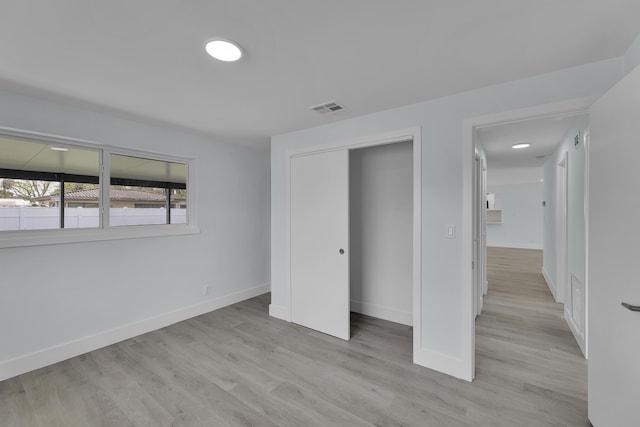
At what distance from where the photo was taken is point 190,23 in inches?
57.0

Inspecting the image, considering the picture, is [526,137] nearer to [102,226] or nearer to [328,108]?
[328,108]

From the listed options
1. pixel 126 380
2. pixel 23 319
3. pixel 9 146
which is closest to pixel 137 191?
pixel 9 146

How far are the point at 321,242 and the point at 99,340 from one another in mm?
2486

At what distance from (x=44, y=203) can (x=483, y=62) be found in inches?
152

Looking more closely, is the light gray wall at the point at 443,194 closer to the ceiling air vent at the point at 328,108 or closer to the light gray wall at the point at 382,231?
the ceiling air vent at the point at 328,108

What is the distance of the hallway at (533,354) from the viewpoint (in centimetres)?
201

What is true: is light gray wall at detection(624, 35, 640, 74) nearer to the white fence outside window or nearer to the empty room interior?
the empty room interior

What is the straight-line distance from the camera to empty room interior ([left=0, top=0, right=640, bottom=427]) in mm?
1497

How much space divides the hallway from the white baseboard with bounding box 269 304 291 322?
2113 millimetres

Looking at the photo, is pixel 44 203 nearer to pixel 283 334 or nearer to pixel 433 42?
pixel 283 334

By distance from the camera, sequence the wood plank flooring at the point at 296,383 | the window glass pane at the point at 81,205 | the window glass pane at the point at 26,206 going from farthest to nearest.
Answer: the window glass pane at the point at 81,205, the window glass pane at the point at 26,206, the wood plank flooring at the point at 296,383

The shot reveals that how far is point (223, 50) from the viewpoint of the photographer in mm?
1681

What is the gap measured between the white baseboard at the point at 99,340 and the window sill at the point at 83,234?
3.17ft

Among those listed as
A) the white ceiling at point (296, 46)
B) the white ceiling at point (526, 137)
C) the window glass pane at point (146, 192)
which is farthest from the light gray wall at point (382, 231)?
the window glass pane at point (146, 192)
